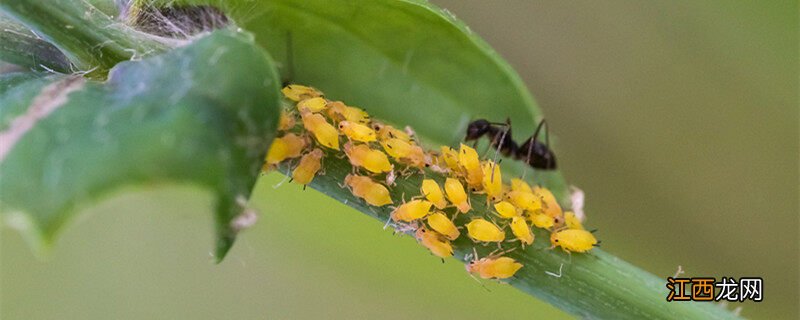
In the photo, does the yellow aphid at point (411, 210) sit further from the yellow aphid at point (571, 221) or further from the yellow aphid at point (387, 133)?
the yellow aphid at point (571, 221)

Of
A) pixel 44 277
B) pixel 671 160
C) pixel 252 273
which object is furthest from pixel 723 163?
pixel 44 277

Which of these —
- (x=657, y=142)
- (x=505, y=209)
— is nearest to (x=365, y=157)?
(x=505, y=209)

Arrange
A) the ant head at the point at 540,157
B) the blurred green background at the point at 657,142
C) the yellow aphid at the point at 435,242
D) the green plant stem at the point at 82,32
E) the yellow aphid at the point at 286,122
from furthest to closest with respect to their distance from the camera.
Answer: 1. the blurred green background at the point at 657,142
2. the ant head at the point at 540,157
3. the yellow aphid at the point at 435,242
4. the yellow aphid at the point at 286,122
5. the green plant stem at the point at 82,32

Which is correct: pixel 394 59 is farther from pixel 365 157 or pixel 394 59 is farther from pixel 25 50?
pixel 25 50

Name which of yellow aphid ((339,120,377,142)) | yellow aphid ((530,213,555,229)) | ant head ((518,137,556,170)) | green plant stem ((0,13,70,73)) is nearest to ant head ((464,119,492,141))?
ant head ((518,137,556,170))

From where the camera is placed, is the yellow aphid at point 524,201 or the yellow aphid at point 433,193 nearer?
the yellow aphid at point 433,193

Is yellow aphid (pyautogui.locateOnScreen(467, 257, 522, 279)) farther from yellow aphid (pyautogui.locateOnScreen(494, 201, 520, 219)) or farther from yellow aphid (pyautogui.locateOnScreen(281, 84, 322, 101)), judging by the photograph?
yellow aphid (pyautogui.locateOnScreen(281, 84, 322, 101))

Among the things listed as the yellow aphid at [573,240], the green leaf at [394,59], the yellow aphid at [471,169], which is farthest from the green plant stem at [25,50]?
the yellow aphid at [573,240]
